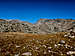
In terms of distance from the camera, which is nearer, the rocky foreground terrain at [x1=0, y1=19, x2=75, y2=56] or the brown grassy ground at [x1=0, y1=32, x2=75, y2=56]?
the brown grassy ground at [x1=0, y1=32, x2=75, y2=56]

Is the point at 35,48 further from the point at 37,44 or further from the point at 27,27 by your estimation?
the point at 27,27

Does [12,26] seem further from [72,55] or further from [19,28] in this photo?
[72,55]

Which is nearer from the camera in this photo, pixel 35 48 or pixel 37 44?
pixel 35 48

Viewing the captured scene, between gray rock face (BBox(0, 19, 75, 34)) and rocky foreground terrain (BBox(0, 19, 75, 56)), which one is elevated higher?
gray rock face (BBox(0, 19, 75, 34))

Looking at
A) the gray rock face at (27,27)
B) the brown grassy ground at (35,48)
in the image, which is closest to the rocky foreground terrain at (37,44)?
the brown grassy ground at (35,48)

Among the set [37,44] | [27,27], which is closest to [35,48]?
[37,44]

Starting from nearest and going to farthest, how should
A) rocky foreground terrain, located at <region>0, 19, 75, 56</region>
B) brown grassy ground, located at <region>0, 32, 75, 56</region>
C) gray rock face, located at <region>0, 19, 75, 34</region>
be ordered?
1. brown grassy ground, located at <region>0, 32, 75, 56</region>
2. rocky foreground terrain, located at <region>0, 19, 75, 56</region>
3. gray rock face, located at <region>0, 19, 75, 34</region>

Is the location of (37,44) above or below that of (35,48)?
above

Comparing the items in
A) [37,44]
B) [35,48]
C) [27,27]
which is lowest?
[35,48]

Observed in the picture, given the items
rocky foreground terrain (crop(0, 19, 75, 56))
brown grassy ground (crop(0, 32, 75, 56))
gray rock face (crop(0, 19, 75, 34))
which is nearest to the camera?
brown grassy ground (crop(0, 32, 75, 56))

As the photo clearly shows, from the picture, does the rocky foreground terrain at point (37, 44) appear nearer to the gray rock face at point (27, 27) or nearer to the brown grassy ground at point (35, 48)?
the brown grassy ground at point (35, 48)

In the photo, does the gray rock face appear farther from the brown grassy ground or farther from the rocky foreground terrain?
the brown grassy ground

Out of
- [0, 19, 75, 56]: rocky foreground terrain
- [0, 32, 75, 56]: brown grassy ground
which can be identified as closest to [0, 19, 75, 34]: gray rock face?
[0, 19, 75, 56]: rocky foreground terrain

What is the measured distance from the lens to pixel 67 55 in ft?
24.6
